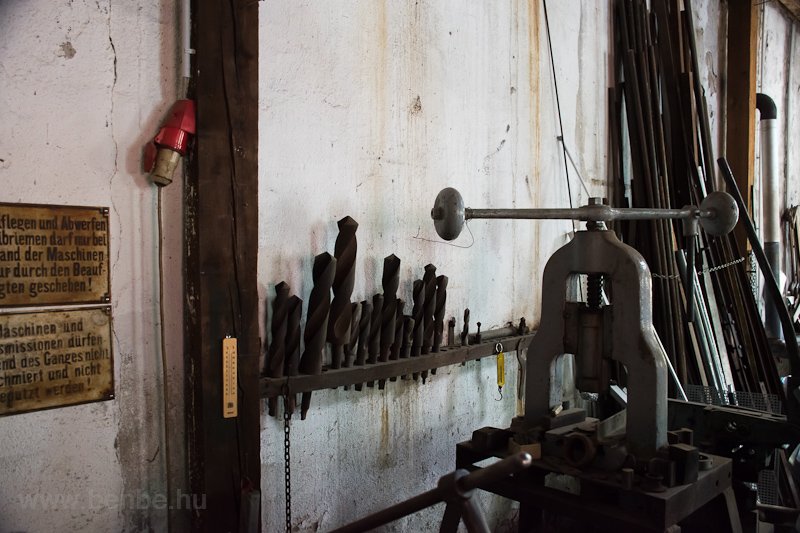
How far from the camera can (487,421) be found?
219 cm

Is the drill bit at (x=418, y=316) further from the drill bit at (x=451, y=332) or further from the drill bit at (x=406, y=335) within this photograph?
the drill bit at (x=451, y=332)

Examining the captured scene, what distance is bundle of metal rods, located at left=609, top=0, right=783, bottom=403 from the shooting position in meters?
2.69

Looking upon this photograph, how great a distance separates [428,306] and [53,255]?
3.35 ft

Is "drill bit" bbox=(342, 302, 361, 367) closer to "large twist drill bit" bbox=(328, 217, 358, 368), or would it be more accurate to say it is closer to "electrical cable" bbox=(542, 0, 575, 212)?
"large twist drill bit" bbox=(328, 217, 358, 368)

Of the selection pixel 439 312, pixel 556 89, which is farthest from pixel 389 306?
pixel 556 89

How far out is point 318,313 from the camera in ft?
4.78

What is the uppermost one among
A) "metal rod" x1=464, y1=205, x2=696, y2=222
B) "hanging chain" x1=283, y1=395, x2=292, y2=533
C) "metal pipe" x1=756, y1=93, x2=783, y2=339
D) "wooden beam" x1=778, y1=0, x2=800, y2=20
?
"wooden beam" x1=778, y1=0, x2=800, y2=20

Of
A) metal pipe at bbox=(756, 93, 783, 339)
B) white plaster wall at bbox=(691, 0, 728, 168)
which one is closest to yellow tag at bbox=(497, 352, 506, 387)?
white plaster wall at bbox=(691, 0, 728, 168)

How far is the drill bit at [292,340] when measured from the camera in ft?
4.73

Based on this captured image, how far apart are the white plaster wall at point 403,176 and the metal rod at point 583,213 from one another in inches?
15.5

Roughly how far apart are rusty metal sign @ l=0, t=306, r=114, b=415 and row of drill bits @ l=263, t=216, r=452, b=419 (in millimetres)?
383

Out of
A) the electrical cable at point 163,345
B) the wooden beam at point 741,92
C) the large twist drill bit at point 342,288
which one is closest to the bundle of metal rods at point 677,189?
the wooden beam at point 741,92

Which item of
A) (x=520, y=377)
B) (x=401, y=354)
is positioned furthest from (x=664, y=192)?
(x=401, y=354)

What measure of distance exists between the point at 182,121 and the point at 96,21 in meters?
0.26
